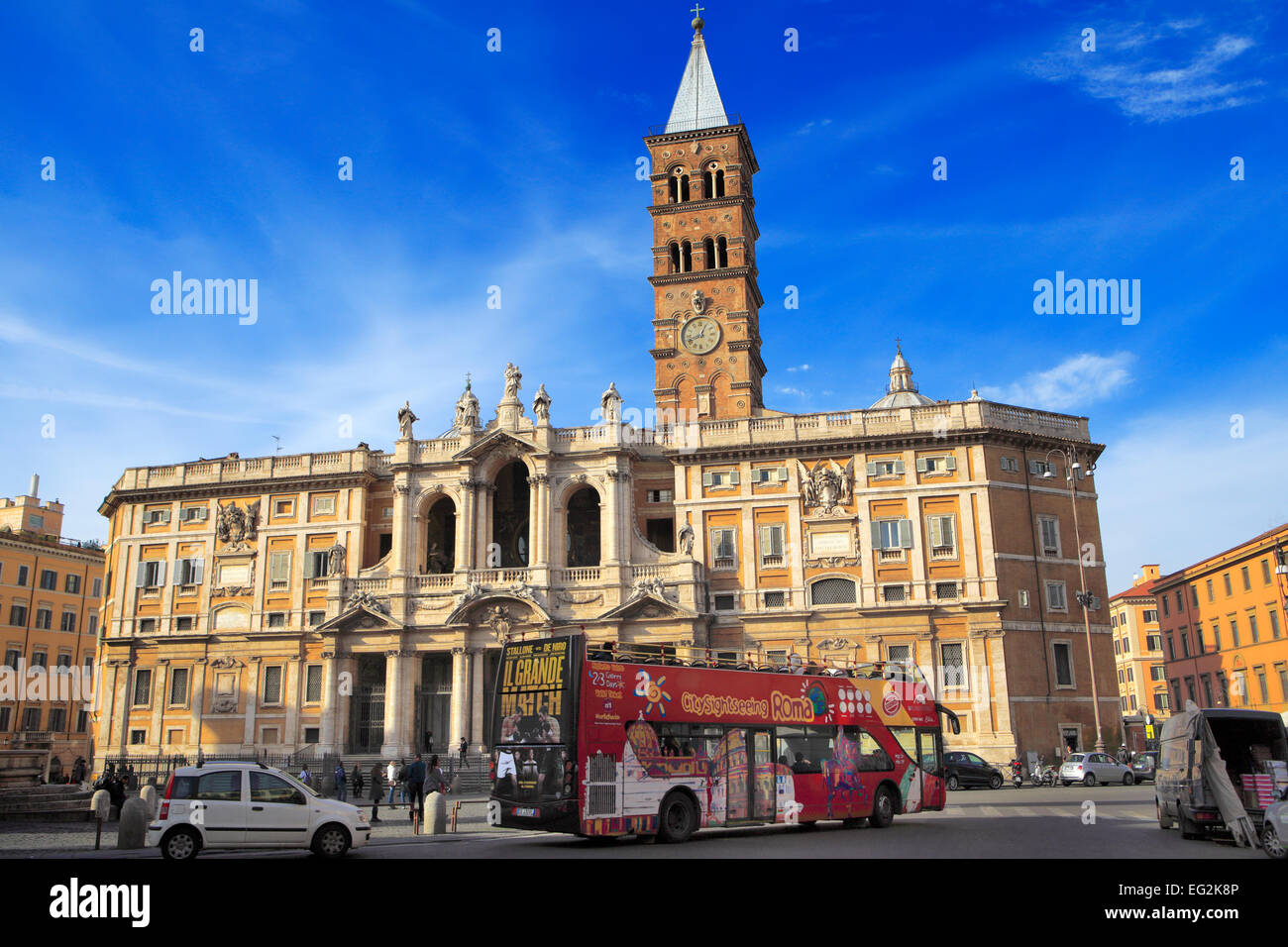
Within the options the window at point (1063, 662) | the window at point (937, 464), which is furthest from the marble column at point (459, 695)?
the window at point (1063, 662)

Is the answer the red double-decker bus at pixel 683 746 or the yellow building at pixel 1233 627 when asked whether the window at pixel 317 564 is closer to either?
the red double-decker bus at pixel 683 746

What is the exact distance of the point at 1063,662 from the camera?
153 feet

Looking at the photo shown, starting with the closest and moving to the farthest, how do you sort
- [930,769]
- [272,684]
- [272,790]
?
[272,790] → [930,769] → [272,684]

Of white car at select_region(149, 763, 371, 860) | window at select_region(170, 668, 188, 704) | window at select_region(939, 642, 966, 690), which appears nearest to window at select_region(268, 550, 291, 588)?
window at select_region(170, 668, 188, 704)

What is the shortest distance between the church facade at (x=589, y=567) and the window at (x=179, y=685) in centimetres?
11

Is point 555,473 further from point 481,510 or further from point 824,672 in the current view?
point 824,672

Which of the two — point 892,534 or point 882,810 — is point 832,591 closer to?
point 892,534

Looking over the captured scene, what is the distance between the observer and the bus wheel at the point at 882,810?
946 inches

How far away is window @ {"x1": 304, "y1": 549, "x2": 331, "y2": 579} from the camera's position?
52188 millimetres

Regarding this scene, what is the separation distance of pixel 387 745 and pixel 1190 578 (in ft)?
168

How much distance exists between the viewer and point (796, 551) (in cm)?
4797

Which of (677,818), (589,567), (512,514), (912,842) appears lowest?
(912,842)

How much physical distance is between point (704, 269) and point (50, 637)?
49.5 metres

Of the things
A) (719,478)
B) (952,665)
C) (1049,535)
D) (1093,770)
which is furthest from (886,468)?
(1093,770)
